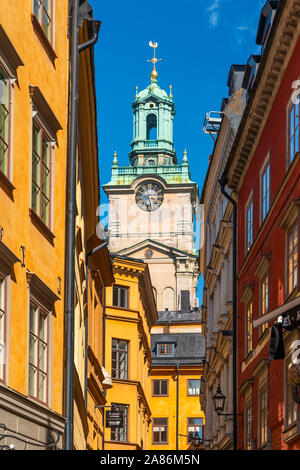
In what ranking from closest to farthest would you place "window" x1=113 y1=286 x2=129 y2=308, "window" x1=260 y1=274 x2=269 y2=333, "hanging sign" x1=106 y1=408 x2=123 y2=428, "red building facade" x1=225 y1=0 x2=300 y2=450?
"red building facade" x1=225 y1=0 x2=300 y2=450 < "window" x1=260 y1=274 x2=269 y2=333 < "hanging sign" x1=106 y1=408 x2=123 y2=428 < "window" x1=113 y1=286 x2=129 y2=308

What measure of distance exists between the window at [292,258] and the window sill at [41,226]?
5270 millimetres

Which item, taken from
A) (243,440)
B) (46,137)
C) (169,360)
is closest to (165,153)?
(169,360)

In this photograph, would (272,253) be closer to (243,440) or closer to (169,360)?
(243,440)

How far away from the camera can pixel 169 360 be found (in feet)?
263

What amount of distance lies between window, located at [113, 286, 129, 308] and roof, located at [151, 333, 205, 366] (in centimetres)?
2813

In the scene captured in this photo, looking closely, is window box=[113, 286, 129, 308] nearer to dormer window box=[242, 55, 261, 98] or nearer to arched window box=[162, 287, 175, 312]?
dormer window box=[242, 55, 261, 98]

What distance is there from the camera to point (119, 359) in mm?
50188

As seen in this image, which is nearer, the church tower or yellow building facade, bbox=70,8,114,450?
yellow building facade, bbox=70,8,114,450

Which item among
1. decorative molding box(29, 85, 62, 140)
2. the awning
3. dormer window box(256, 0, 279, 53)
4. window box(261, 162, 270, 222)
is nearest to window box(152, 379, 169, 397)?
dormer window box(256, 0, 279, 53)

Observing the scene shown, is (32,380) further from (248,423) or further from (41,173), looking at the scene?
(248,423)

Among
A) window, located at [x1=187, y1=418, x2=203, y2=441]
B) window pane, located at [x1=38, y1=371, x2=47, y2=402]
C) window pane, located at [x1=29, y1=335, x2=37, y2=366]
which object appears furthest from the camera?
window, located at [x1=187, y1=418, x2=203, y2=441]

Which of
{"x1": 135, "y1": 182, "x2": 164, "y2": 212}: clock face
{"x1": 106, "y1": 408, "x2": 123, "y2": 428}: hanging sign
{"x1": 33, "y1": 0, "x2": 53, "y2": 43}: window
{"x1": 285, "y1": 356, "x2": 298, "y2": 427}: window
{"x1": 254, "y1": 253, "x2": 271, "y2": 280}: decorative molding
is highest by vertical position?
{"x1": 135, "y1": 182, "x2": 164, "y2": 212}: clock face

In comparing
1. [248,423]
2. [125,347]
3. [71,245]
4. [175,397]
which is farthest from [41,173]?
[175,397]

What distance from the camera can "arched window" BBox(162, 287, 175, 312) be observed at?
4328 inches
